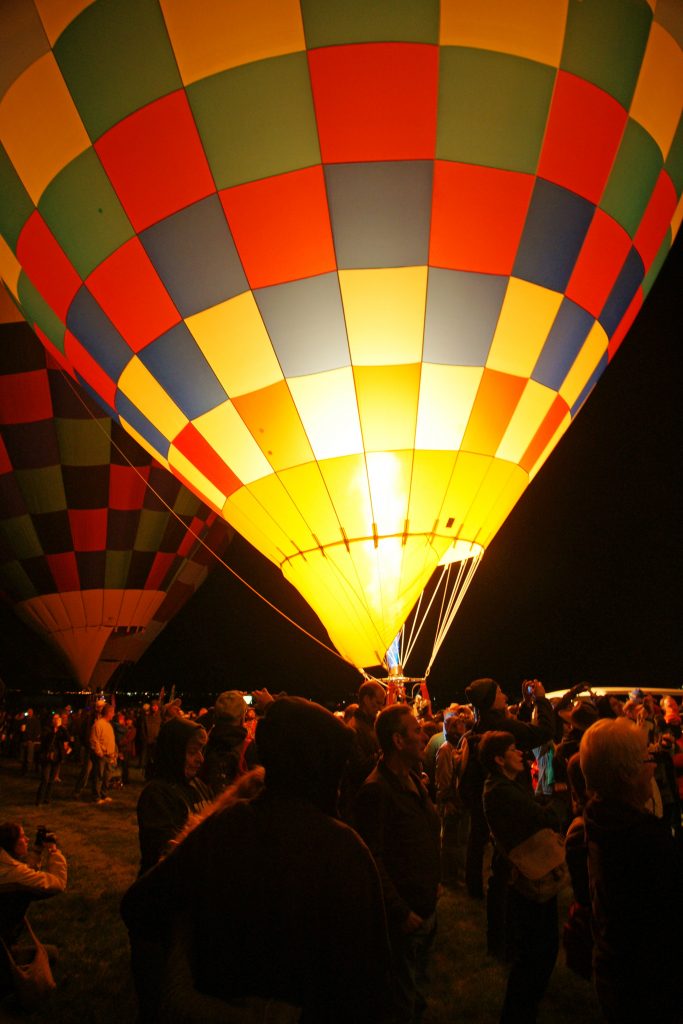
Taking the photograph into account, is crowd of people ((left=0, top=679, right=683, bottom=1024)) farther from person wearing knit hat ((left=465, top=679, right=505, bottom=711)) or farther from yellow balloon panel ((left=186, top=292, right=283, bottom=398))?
yellow balloon panel ((left=186, top=292, right=283, bottom=398))

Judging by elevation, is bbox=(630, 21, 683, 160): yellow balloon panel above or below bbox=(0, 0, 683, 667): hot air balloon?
above

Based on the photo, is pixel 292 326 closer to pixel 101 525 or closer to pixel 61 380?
pixel 61 380

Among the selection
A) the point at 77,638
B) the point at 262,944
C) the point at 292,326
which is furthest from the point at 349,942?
the point at 77,638

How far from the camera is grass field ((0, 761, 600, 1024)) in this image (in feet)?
8.01

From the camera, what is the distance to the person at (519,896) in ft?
6.91

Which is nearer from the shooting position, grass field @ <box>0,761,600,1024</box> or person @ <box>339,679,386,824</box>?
grass field @ <box>0,761,600,1024</box>

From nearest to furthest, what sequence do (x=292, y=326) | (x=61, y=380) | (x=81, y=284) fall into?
(x=292, y=326)
(x=81, y=284)
(x=61, y=380)

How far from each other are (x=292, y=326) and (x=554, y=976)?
12.4ft

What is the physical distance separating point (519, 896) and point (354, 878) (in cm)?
142

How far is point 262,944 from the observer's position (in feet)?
3.54

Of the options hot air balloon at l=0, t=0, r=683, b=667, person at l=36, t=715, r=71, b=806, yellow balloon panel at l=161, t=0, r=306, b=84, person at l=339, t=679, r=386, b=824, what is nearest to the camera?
person at l=339, t=679, r=386, b=824

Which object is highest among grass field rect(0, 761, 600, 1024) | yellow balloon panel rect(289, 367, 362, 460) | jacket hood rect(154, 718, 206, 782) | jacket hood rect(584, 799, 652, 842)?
yellow balloon panel rect(289, 367, 362, 460)

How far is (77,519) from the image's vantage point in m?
9.59

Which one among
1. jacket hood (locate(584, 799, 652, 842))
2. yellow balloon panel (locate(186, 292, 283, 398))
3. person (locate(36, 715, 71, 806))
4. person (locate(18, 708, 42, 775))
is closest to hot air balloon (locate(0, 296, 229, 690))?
person (locate(18, 708, 42, 775))
